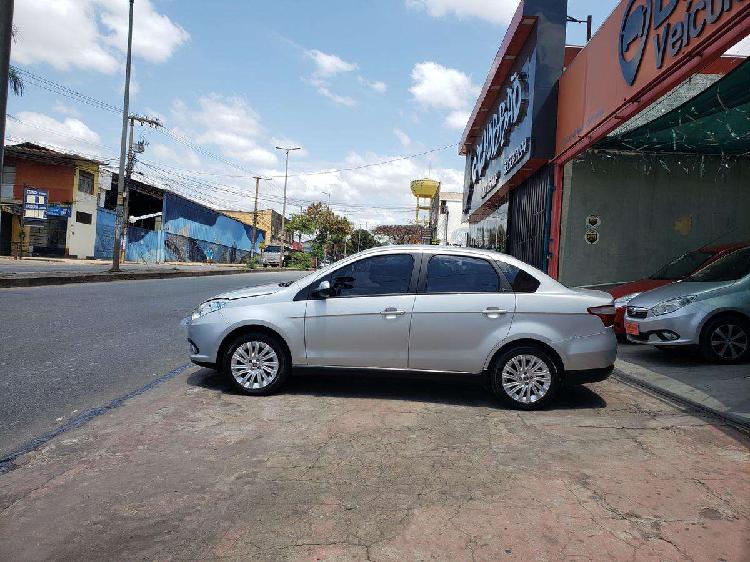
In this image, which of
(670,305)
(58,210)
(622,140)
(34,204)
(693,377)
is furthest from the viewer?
(58,210)

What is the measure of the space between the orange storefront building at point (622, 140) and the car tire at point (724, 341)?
3225 millimetres

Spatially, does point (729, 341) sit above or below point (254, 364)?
above

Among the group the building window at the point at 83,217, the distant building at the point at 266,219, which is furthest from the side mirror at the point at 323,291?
the distant building at the point at 266,219

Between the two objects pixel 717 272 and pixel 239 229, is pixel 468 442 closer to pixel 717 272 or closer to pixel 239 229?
pixel 717 272

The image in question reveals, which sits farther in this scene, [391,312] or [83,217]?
[83,217]

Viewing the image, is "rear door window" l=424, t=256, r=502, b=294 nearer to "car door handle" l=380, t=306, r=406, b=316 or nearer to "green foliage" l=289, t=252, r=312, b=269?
"car door handle" l=380, t=306, r=406, b=316

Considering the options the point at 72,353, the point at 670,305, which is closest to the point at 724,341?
the point at 670,305

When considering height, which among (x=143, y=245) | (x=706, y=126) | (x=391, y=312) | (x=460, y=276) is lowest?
(x=391, y=312)

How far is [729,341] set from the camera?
7410mm

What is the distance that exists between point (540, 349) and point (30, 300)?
38.7ft

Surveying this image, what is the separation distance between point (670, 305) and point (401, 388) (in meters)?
4.04

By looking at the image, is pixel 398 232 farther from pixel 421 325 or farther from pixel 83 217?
pixel 421 325

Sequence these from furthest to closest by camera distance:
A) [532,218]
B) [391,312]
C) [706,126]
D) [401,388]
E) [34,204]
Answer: [34,204], [532,218], [706,126], [401,388], [391,312]

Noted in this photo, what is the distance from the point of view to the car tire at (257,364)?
18.6 ft
